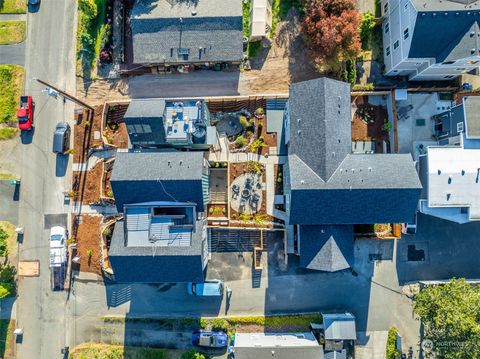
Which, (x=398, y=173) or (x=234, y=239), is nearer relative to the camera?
(x=398, y=173)

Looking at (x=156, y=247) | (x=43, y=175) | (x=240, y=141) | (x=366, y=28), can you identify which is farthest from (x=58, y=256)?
(x=366, y=28)

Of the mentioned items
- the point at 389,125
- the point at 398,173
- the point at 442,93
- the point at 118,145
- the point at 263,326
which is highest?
the point at 442,93

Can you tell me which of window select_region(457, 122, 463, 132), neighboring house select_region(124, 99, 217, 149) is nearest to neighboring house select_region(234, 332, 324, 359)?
neighboring house select_region(124, 99, 217, 149)

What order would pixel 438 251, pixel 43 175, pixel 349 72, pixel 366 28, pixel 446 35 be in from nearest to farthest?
1. pixel 446 35
2. pixel 438 251
3. pixel 349 72
4. pixel 366 28
5. pixel 43 175

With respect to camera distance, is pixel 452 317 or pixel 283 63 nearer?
pixel 452 317

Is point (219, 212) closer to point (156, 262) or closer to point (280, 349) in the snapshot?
point (156, 262)

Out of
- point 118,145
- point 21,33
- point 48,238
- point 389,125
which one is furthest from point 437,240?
point 21,33

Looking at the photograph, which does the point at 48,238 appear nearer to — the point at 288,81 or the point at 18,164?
the point at 18,164

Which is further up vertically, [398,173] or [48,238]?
[398,173]
